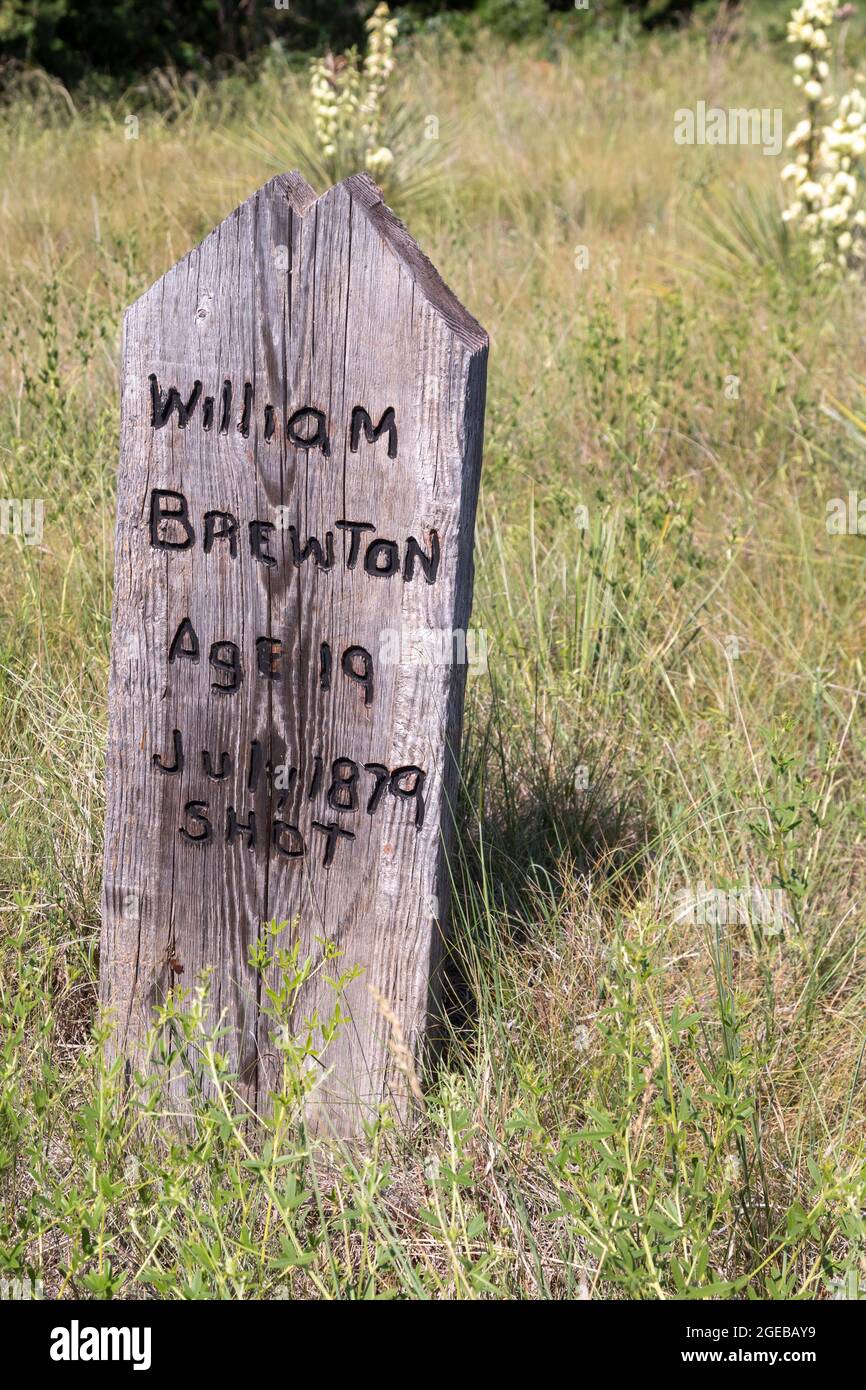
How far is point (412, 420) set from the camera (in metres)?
1.76

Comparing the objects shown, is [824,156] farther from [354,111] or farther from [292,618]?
[292,618]

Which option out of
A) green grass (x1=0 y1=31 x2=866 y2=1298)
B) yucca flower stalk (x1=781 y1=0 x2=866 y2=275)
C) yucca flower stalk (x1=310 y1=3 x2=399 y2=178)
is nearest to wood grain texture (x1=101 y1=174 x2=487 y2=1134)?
green grass (x1=0 y1=31 x2=866 y2=1298)

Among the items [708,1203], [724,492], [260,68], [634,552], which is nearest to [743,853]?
[708,1203]

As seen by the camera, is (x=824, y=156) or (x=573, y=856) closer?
(x=573, y=856)

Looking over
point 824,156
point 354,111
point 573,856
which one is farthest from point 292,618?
point 354,111

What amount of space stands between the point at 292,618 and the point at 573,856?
0.77 m

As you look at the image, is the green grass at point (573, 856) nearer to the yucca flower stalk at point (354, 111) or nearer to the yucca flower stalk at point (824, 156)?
the yucca flower stalk at point (824, 156)

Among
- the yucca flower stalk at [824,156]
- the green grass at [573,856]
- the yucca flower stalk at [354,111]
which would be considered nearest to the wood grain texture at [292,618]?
the green grass at [573,856]

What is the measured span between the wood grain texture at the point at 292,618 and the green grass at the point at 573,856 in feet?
0.32

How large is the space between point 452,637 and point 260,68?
9.26 metres

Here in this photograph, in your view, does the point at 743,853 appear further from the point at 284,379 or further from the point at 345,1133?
the point at 284,379

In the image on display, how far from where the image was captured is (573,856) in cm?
232

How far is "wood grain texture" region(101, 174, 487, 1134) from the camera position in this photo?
176 cm
